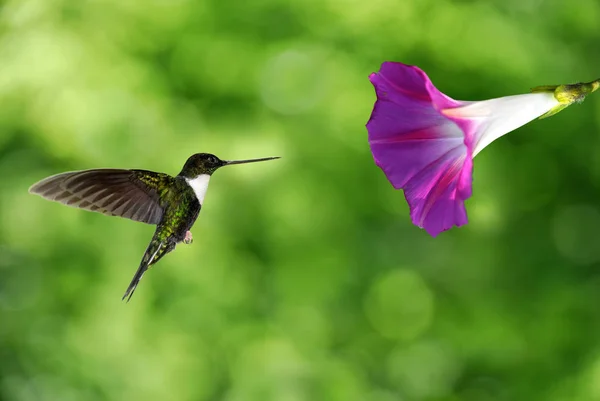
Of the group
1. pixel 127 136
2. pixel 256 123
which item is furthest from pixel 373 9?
pixel 127 136

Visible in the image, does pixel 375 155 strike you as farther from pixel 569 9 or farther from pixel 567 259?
pixel 569 9

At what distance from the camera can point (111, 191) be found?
1031 mm

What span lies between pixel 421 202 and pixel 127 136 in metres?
2.03

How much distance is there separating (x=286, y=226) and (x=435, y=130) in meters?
1.87

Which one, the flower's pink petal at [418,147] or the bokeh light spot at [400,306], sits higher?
the flower's pink petal at [418,147]

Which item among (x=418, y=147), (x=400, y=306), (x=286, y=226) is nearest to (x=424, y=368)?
(x=400, y=306)

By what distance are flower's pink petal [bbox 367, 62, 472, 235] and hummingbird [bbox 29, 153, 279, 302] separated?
199 millimetres

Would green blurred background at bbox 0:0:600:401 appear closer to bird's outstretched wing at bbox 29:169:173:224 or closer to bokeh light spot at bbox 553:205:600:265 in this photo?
bokeh light spot at bbox 553:205:600:265

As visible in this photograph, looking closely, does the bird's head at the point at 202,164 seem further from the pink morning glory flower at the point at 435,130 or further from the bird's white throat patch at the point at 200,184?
the pink morning glory flower at the point at 435,130

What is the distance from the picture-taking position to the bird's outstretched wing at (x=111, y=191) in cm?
95

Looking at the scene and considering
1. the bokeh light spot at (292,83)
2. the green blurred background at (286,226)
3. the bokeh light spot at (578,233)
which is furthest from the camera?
the bokeh light spot at (578,233)

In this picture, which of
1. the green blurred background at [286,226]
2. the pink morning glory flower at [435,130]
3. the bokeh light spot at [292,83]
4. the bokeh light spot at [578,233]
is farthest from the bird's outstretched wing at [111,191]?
the bokeh light spot at [578,233]

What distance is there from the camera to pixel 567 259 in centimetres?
305

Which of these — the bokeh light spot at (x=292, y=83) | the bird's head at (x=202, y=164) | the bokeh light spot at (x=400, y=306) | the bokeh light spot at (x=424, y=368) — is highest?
the bokeh light spot at (x=292, y=83)
